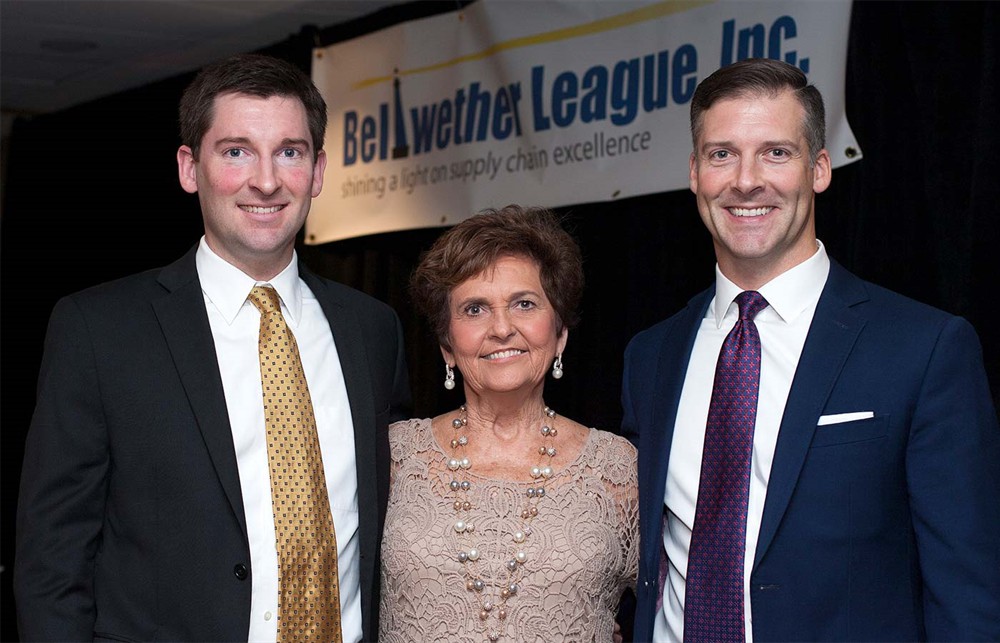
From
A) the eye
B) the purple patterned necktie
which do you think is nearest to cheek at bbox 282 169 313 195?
the eye

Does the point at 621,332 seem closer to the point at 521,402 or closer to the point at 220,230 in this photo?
the point at 521,402

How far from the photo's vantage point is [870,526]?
84.0 inches

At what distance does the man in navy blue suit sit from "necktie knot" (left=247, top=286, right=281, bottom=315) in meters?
0.81

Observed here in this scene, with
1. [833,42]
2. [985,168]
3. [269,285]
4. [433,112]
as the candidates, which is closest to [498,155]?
[433,112]

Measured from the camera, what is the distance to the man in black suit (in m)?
2.23

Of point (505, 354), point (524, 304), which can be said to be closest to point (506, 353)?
point (505, 354)

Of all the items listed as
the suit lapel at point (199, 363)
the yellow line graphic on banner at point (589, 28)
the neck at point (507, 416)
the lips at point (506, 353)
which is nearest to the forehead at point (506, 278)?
the lips at point (506, 353)

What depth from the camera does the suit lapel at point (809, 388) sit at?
7.13 feet

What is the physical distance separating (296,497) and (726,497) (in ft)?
2.65

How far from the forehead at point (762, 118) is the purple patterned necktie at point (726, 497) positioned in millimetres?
304

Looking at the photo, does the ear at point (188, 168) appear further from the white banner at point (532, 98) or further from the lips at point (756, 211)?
the white banner at point (532, 98)

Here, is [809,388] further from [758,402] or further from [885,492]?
[885,492]

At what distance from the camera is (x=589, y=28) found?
4.18 m

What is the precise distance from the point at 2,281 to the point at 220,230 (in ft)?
21.5
